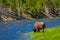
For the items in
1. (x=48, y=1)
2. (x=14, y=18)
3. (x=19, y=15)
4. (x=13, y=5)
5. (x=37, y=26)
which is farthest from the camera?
(x=48, y=1)

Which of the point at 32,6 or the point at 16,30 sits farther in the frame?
the point at 32,6

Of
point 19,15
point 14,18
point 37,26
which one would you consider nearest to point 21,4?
point 19,15

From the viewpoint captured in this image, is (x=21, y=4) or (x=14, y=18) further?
(x=21, y=4)

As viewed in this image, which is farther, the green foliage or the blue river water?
the green foliage

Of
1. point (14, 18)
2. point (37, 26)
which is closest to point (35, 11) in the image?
point (14, 18)

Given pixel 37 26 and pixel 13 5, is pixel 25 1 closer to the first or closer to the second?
pixel 13 5

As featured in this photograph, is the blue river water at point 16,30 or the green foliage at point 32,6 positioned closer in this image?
the blue river water at point 16,30

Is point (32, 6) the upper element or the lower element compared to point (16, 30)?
lower

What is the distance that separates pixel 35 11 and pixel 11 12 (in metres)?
6.51

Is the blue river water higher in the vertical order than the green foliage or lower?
higher

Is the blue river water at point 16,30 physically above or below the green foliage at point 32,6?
above

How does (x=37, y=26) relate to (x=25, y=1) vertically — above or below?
above

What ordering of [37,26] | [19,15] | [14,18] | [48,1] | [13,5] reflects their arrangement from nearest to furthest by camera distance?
[37,26], [14,18], [19,15], [13,5], [48,1]

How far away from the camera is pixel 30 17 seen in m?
55.3
